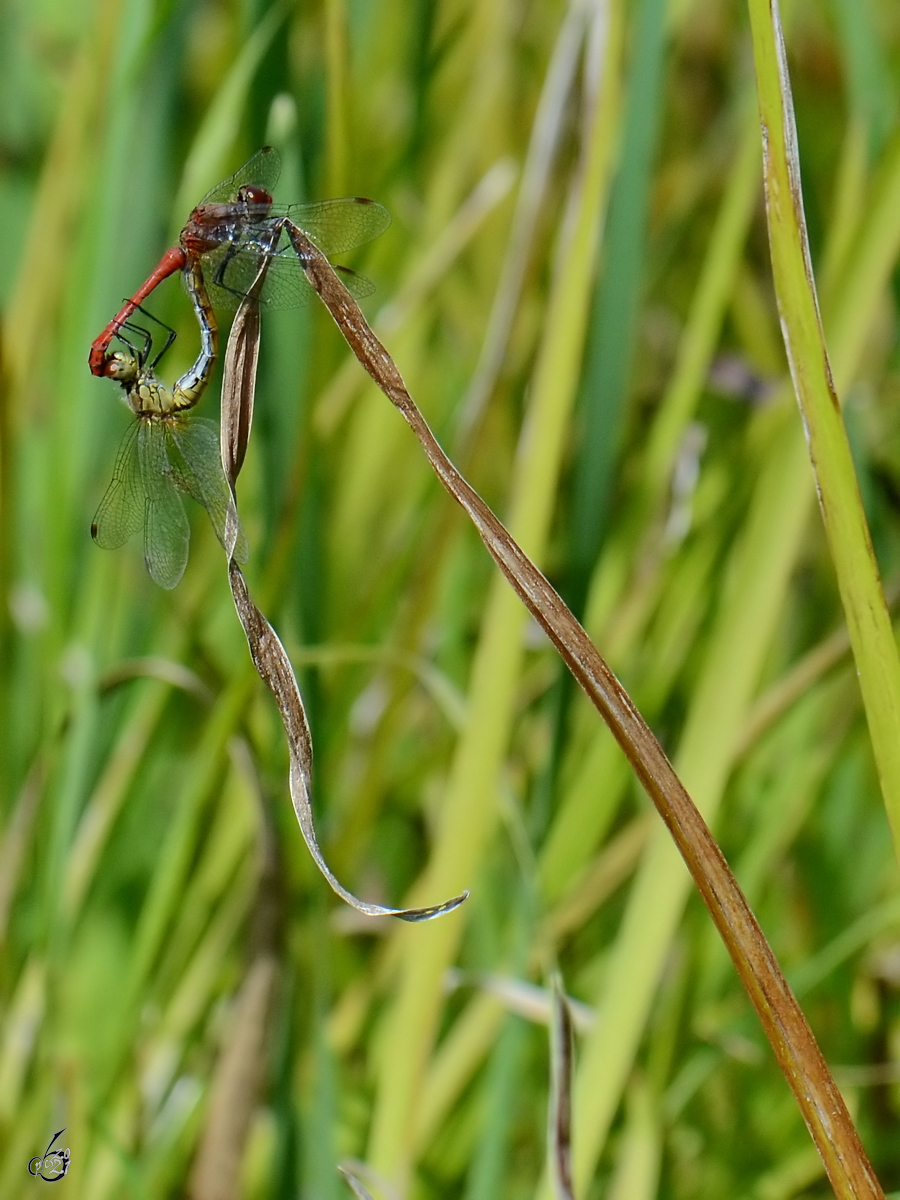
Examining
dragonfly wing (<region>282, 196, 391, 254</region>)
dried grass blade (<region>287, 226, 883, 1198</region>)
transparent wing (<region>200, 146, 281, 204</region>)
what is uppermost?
transparent wing (<region>200, 146, 281, 204</region>)

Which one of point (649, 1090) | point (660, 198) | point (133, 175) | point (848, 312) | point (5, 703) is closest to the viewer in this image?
point (848, 312)

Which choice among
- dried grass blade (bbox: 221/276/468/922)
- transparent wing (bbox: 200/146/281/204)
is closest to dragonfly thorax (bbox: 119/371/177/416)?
transparent wing (bbox: 200/146/281/204)

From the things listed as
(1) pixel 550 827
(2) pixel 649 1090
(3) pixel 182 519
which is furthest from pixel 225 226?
(2) pixel 649 1090

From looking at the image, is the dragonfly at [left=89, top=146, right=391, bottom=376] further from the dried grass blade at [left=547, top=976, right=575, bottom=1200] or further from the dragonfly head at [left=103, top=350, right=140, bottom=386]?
the dried grass blade at [left=547, top=976, right=575, bottom=1200]

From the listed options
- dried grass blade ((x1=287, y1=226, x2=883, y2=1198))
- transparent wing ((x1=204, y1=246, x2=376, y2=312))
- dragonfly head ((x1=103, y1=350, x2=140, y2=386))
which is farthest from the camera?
dragonfly head ((x1=103, y1=350, x2=140, y2=386))

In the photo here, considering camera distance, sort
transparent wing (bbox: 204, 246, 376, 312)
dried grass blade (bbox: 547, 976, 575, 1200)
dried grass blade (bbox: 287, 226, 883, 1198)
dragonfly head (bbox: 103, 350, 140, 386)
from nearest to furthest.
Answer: dried grass blade (bbox: 287, 226, 883, 1198) → dried grass blade (bbox: 547, 976, 575, 1200) → transparent wing (bbox: 204, 246, 376, 312) → dragonfly head (bbox: 103, 350, 140, 386)

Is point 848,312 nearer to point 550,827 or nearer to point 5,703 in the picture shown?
point 550,827
